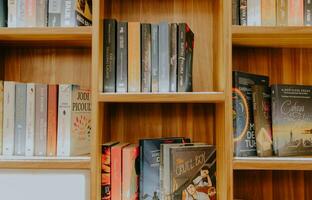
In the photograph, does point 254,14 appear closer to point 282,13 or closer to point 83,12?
point 282,13

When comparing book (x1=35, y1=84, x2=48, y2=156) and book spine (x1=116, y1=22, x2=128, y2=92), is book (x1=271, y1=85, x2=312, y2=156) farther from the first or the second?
book (x1=35, y1=84, x2=48, y2=156)

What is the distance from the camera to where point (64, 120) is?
50.7 inches

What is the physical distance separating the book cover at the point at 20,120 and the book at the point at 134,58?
1.25 ft

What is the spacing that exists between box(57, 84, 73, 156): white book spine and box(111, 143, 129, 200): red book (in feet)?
0.54

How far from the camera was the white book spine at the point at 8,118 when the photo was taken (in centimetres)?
128

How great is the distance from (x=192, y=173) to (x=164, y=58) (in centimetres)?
42

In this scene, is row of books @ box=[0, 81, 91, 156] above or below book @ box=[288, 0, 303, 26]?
below

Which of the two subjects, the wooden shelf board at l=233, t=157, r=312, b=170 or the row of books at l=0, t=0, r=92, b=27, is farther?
the row of books at l=0, t=0, r=92, b=27

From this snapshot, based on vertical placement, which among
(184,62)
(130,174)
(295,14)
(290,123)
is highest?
(295,14)

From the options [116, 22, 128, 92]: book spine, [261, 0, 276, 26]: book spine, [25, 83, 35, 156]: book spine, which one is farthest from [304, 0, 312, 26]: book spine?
[25, 83, 35, 156]: book spine

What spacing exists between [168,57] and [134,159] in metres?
0.38

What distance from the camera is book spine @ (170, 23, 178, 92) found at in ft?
4.19

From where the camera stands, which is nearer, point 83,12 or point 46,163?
point 46,163

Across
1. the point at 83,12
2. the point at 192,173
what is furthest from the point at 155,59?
the point at 192,173
